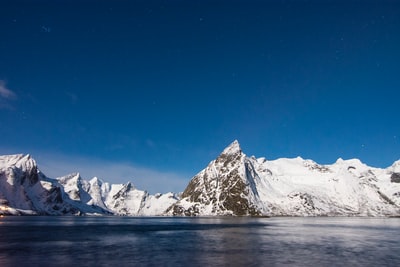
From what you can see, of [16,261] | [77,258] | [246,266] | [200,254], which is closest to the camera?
[246,266]

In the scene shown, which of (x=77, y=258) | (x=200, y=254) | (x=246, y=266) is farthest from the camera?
(x=200, y=254)

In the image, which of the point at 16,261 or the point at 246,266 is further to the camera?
the point at 16,261

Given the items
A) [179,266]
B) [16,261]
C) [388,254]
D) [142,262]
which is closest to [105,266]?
[142,262]

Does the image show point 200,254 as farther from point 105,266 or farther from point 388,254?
point 388,254

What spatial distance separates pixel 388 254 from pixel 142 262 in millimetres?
37779

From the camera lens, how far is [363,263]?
146 feet

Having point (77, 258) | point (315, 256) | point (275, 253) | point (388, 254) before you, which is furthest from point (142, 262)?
point (388, 254)

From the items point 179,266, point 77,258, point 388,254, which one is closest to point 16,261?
point 77,258

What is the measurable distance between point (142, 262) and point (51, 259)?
1251 centimetres

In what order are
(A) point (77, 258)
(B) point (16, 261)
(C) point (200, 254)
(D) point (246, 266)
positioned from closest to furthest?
(D) point (246, 266), (B) point (16, 261), (A) point (77, 258), (C) point (200, 254)

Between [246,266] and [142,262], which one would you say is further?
[142,262]

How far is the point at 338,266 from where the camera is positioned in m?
41.6

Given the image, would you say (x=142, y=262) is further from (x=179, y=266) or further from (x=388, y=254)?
(x=388, y=254)

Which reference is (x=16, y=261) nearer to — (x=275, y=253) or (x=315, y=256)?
(x=275, y=253)
